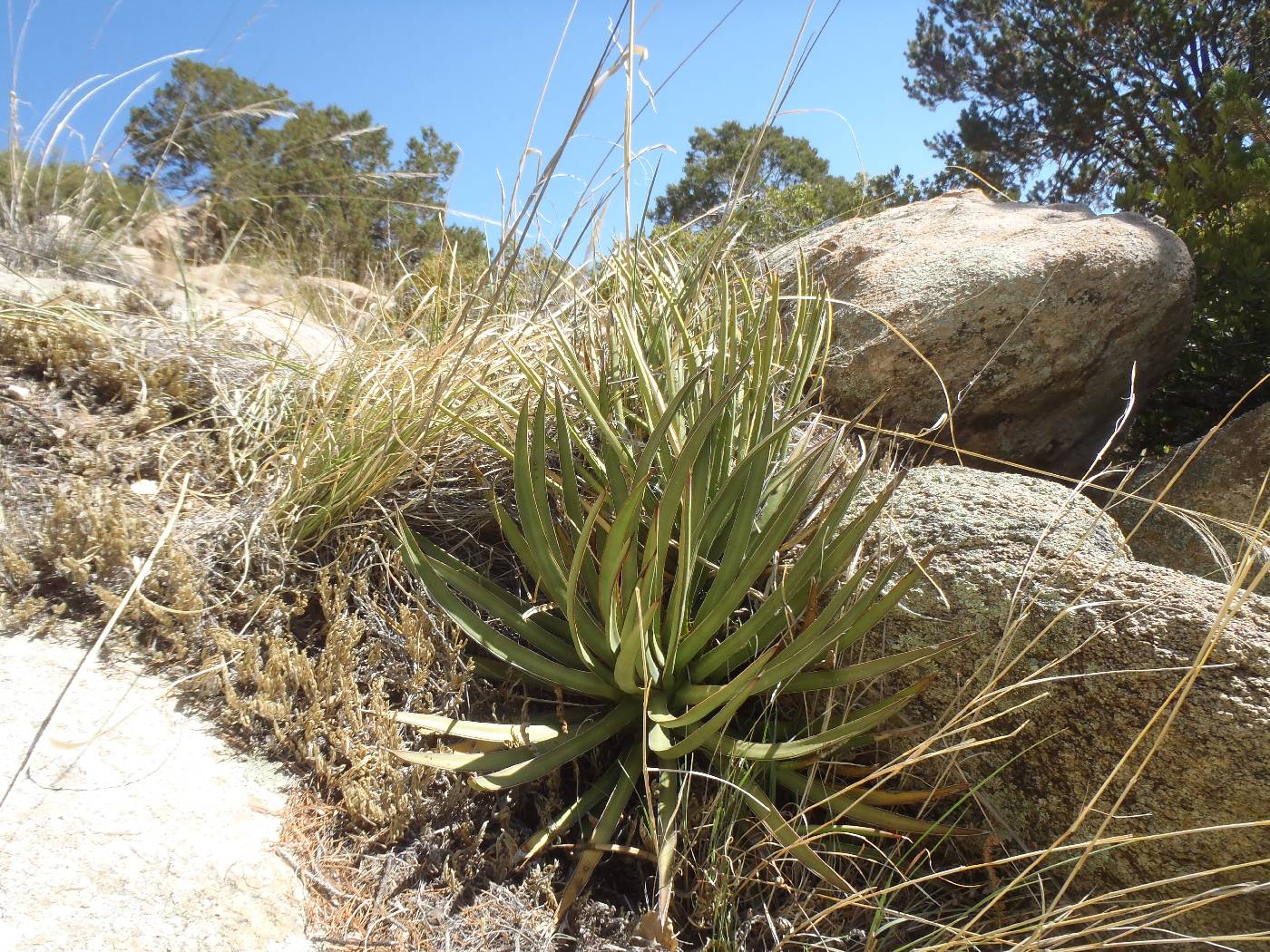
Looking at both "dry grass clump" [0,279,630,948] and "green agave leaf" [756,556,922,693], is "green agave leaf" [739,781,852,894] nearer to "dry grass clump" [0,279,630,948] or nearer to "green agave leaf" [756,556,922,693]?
"green agave leaf" [756,556,922,693]

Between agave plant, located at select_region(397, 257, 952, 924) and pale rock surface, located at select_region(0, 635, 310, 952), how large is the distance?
404mm

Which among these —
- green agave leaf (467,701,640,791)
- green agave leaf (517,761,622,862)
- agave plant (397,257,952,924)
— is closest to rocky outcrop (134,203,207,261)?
agave plant (397,257,952,924)

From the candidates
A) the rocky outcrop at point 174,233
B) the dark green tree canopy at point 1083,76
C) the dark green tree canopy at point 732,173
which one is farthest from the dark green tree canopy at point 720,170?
the rocky outcrop at point 174,233

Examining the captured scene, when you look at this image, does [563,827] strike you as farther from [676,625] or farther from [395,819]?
[676,625]

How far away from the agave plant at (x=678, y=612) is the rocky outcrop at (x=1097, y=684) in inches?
7.1

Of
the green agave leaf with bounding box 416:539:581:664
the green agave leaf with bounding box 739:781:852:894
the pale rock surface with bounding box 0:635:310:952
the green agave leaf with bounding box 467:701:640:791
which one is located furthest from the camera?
the green agave leaf with bounding box 416:539:581:664

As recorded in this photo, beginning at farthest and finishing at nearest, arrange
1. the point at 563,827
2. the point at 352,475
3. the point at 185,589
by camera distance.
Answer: the point at 352,475
the point at 185,589
the point at 563,827

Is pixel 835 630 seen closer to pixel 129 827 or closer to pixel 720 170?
pixel 129 827

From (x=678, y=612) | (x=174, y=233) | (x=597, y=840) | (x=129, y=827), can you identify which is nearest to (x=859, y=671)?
(x=678, y=612)

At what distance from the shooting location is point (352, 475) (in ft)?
8.05

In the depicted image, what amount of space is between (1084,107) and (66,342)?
296 inches

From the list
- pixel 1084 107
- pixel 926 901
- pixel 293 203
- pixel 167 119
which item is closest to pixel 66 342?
pixel 926 901

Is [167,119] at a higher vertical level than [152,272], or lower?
higher

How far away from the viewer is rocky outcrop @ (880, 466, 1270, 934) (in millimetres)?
1742
